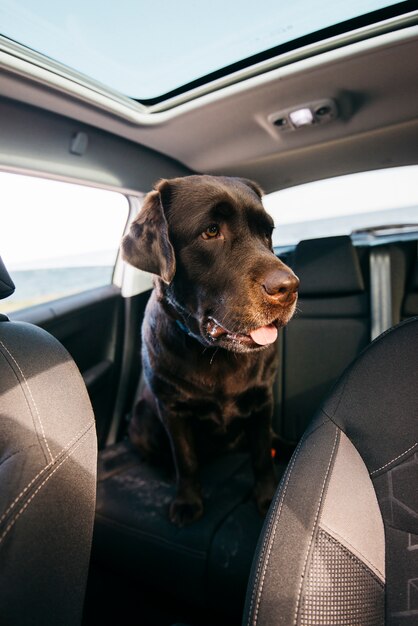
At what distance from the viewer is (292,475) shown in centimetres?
107

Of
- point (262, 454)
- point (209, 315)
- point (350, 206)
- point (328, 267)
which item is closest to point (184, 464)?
point (262, 454)

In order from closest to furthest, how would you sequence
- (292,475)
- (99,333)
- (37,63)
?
(292,475) → (37,63) → (99,333)

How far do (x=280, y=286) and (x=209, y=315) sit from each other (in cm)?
32

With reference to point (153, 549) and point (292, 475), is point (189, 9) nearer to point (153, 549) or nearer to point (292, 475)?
point (292, 475)

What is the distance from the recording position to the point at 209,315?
1.49 m

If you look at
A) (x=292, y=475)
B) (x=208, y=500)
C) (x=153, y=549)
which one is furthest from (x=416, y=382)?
(x=153, y=549)

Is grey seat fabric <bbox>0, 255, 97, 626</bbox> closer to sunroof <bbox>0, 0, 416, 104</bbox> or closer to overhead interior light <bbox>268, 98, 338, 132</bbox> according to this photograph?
sunroof <bbox>0, 0, 416, 104</bbox>

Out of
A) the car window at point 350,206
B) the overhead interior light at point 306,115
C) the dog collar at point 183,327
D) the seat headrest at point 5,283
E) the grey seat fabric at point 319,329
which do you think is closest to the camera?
the seat headrest at point 5,283

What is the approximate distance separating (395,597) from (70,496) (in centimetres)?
85

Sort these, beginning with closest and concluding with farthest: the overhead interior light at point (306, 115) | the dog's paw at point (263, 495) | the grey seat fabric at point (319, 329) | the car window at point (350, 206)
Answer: the dog's paw at point (263, 495)
the overhead interior light at point (306, 115)
the grey seat fabric at point (319, 329)
the car window at point (350, 206)

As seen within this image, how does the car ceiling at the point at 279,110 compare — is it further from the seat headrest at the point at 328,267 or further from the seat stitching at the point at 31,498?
the seat stitching at the point at 31,498

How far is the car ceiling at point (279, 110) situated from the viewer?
160 cm

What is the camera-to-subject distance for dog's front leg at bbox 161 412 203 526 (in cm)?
179

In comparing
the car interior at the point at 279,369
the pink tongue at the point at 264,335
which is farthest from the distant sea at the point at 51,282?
the pink tongue at the point at 264,335
